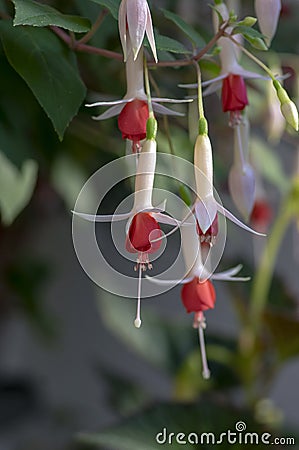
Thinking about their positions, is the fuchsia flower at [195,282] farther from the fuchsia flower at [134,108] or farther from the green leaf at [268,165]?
the green leaf at [268,165]

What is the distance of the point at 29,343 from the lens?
4.51 ft

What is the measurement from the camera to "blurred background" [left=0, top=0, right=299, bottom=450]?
641mm

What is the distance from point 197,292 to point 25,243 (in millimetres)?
774

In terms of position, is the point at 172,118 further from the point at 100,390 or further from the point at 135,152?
the point at 100,390

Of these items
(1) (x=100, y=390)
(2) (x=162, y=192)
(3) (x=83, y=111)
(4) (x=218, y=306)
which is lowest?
(1) (x=100, y=390)

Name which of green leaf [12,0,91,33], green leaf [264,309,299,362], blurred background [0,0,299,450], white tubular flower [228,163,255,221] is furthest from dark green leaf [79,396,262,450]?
green leaf [12,0,91,33]

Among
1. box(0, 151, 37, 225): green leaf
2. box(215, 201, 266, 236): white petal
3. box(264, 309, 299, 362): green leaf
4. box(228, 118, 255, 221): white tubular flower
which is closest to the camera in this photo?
box(215, 201, 266, 236): white petal

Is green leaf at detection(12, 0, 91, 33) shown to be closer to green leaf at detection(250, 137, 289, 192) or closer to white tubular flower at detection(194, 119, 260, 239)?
white tubular flower at detection(194, 119, 260, 239)

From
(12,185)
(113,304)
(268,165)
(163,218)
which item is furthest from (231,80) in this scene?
(113,304)

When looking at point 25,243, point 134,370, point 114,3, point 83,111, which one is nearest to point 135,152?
point 114,3

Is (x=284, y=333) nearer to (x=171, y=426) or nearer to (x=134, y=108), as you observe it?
(x=171, y=426)

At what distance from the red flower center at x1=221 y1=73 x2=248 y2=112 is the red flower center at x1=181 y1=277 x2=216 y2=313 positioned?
0.11 meters

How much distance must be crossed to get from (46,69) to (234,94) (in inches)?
4.8

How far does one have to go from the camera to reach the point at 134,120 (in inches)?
16.1
